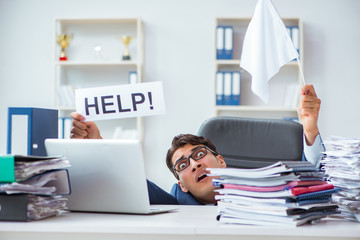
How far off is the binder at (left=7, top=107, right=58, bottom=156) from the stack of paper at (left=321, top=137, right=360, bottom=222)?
870mm

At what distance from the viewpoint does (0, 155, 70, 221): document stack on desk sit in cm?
113

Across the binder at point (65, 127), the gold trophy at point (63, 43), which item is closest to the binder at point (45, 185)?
the binder at point (65, 127)

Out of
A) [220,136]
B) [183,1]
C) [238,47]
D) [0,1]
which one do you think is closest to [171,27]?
[183,1]

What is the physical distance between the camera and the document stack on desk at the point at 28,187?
1.13 m

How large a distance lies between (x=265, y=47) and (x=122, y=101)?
2.17 ft

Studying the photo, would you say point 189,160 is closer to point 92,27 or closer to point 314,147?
point 314,147

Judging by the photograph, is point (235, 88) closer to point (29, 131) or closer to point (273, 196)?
point (29, 131)

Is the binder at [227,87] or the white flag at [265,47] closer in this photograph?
the white flag at [265,47]

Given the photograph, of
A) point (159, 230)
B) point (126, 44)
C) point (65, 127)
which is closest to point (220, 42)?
point (126, 44)

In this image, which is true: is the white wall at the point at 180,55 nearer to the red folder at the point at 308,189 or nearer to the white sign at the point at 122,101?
the white sign at the point at 122,101

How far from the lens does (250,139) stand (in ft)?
7.99

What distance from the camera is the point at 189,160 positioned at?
5.95ft

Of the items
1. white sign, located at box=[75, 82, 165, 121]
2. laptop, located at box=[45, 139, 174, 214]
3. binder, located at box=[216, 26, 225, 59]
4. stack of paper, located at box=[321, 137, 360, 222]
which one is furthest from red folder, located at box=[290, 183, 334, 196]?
binder, located at box=[216, 26, 225, 59]

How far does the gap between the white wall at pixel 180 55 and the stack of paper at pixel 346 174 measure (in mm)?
3144
